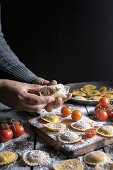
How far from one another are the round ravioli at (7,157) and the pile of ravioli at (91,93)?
1.77m

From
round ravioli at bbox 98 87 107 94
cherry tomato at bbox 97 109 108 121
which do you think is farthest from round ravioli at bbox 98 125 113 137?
round ravioli at bbox 98 87 107 94

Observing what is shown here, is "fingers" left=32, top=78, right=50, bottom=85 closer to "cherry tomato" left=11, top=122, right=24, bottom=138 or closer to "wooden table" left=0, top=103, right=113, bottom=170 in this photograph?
"wooden table" left=0, top=103, right=113, bottom=170

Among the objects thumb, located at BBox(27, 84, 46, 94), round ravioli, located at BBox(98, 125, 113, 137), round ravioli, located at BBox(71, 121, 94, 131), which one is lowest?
round ravioli, located at BBox(98, 125, 113, 137)

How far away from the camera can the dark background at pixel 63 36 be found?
19.8ft

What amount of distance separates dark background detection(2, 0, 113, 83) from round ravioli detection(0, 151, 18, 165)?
14.6ft

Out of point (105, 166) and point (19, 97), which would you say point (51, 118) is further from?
point (105, 166)

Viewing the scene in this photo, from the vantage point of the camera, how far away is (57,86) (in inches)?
114

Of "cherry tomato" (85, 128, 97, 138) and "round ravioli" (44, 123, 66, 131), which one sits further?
"round ravioli" (44, 123, 66, 131)

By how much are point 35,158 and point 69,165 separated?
0.30m

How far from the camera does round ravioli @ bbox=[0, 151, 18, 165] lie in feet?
6.82

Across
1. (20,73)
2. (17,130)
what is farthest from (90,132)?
(20,73)

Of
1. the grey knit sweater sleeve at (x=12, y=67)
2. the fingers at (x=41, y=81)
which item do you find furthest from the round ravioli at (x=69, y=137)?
the grey knit sweater sleeve at (x=12, y=67)

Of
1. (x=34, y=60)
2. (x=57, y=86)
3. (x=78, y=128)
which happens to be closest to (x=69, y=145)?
(x=78, y=128)

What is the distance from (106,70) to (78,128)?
4080 mm
